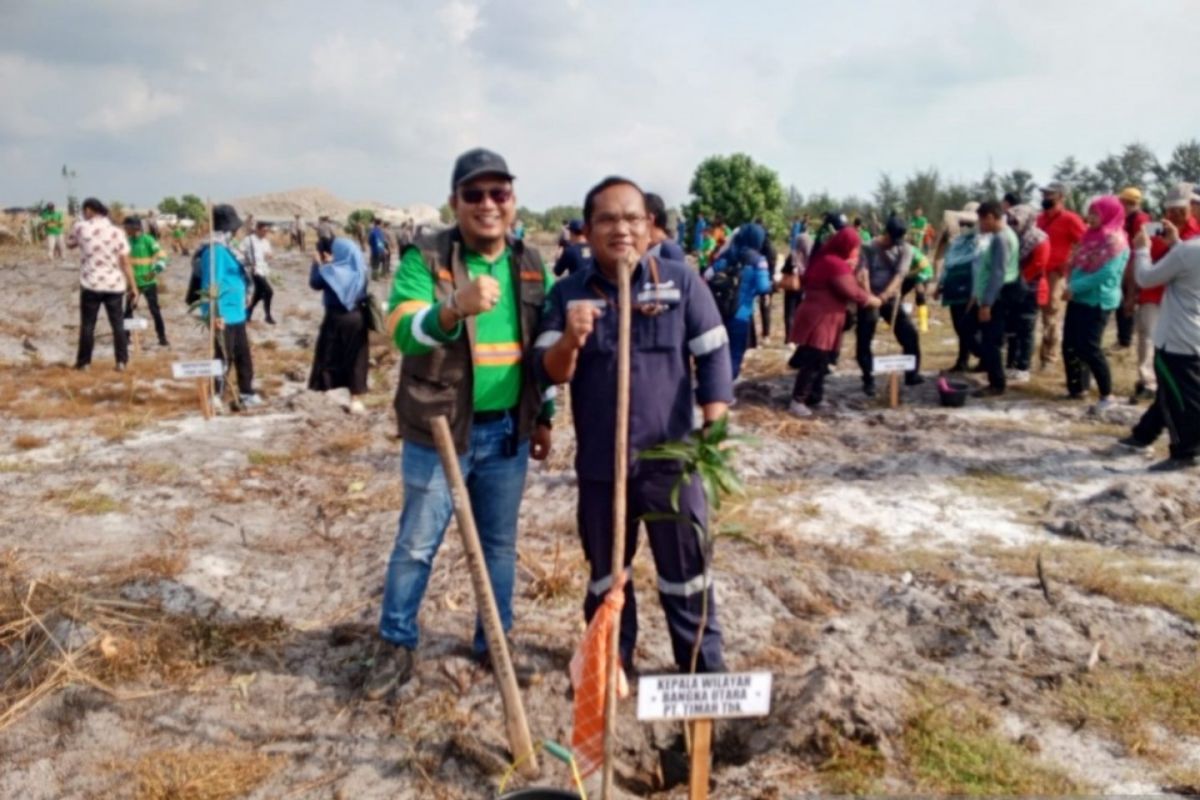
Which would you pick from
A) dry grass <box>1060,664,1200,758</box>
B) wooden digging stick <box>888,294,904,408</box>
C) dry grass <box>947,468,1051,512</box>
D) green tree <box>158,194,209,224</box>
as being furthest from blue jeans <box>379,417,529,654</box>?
green tree <box>158,194,209,224</box>

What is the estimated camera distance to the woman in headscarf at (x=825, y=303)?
7.38m

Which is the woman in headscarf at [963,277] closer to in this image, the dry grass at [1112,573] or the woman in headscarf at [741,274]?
the woman in headscarf at [741,274]

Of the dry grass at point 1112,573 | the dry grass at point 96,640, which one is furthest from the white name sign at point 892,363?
the dry grass at point 96,640

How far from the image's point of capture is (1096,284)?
6.96 meters

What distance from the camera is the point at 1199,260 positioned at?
5.48 metres

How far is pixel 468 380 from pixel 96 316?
27.8 feet

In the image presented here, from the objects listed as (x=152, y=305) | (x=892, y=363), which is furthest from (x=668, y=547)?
(x=152, y=305)

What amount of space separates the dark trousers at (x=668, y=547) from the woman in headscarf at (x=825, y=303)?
4.95 meters

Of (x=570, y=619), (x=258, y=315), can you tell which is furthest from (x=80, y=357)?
(x=570, y=619)

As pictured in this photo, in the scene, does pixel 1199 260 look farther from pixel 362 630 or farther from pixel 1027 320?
pixel 362 630

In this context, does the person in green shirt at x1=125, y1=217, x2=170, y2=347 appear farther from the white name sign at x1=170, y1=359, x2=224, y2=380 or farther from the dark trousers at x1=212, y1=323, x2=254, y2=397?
the white name sign at x1=170, y1=359, x2=224, y2=380

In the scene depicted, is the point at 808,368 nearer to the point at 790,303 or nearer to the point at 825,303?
the point at 825,303

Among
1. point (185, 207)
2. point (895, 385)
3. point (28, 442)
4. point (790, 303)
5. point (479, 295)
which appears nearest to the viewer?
point (479, 295)

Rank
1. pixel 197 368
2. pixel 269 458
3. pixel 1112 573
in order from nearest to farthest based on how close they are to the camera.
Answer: pixel 1112 573 → pixel 269 458 → pixel 197 368
